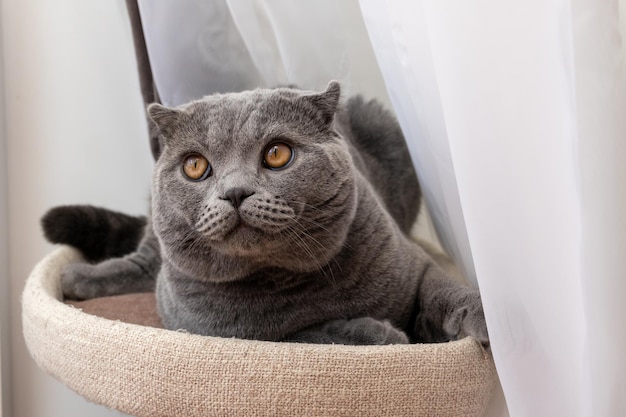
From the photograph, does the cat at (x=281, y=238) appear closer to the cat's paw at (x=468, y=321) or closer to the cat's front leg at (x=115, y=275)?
the cat's paw at (x=468, y=321)

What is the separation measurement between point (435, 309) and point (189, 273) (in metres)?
0.38

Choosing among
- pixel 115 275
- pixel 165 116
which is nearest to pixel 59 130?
pixel 115 275

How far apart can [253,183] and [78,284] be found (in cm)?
62

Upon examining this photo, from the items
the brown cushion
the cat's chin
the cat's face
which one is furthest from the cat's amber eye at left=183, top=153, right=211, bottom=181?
the brown cushion

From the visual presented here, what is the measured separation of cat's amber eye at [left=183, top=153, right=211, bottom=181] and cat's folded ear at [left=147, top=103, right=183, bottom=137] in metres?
0.06

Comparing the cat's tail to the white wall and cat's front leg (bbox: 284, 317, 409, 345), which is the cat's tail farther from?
cat's front leg (bbox: 284, 317, 409, 345)

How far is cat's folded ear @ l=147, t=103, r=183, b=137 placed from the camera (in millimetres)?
874

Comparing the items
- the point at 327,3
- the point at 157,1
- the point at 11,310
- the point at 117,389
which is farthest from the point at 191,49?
the point at 11,310

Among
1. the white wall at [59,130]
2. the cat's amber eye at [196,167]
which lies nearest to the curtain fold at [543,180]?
the cat's amber eye at [196,167]

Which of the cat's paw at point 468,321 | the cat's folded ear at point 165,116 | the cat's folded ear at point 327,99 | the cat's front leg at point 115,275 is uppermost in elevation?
the cat's folded ear at point 327,99

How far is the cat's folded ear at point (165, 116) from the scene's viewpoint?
2.87 ft

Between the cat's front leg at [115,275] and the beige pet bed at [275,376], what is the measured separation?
39 cm

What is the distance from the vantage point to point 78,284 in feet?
3.95

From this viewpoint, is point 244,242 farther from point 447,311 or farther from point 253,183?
point 447,311
